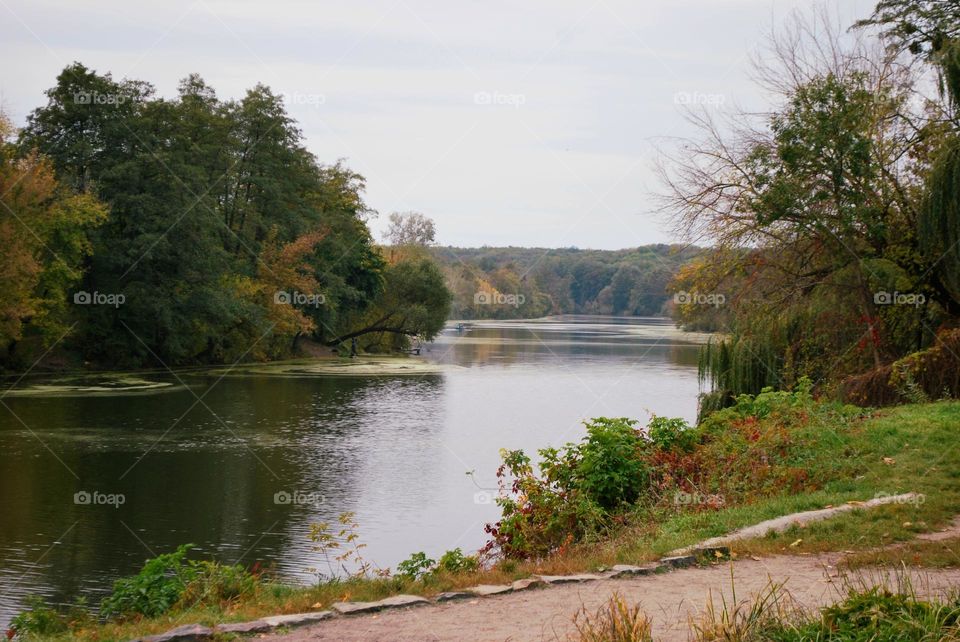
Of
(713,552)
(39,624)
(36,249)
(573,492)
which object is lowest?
(39,624)

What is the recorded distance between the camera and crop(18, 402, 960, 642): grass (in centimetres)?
733

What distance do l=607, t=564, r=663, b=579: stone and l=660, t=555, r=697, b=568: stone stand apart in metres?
0.11

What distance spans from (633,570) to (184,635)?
350 centimetres

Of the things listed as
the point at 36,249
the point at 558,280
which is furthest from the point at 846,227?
the point at 558,280

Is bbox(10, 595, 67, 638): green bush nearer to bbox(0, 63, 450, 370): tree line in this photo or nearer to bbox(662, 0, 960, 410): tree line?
bbox(662, 0, 960, 410): tree line

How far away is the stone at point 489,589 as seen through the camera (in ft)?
22.7

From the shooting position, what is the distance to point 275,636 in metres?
5.97

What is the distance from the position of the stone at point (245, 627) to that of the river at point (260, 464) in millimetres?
4920

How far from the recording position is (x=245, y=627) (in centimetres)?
612

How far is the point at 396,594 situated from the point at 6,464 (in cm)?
1374

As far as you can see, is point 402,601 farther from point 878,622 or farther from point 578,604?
point 878,622

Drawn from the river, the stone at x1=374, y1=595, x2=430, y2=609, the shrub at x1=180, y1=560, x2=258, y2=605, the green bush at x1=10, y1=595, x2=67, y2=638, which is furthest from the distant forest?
the stone at x1=374, y1=595, x2=430, y2=609

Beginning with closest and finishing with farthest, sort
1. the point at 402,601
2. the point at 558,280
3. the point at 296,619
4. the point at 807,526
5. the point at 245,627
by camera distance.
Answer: the point at 245,627 < the point at 296,619 < the point at 402,601 < the point at 807,526 < the point at 558,280

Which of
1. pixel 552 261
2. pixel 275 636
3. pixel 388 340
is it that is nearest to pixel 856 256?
pixel 275 636
